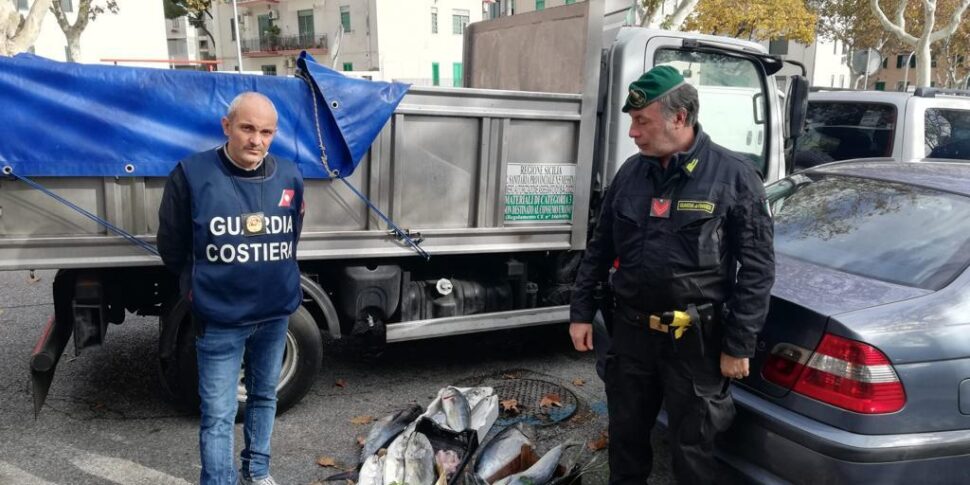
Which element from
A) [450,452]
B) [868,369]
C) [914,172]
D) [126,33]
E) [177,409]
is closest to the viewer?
[868,369]

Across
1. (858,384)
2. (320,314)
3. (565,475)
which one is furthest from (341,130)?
(858,384)

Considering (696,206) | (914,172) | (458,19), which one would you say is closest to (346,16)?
(458,19)

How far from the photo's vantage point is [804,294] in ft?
9.02

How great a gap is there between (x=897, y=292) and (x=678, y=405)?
3.06ft

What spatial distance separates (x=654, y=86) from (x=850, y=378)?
1238mm

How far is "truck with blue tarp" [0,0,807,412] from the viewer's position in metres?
3.38

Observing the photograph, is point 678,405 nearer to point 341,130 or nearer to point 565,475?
point 565,475

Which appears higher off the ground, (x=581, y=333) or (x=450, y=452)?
(x=581, y=333)

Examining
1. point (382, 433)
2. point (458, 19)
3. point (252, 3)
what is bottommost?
point (382, 433)

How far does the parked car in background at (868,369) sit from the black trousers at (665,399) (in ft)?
0.62

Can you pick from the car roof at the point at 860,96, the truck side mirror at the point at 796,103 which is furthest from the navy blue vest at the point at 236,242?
the car roof at the point at 860,96

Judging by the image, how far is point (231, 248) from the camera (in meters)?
2.79

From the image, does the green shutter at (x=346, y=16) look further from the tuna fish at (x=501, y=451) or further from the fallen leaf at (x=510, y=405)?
the tuna fish at (x=501, y=451)

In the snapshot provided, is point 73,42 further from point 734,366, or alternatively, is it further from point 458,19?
point 458,19
